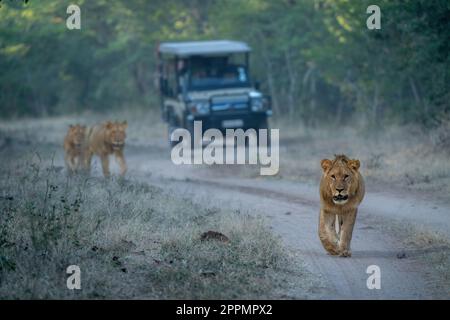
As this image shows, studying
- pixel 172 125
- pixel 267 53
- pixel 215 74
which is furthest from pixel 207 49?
pixel 267 53

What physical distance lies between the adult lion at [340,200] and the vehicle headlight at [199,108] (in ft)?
41.4

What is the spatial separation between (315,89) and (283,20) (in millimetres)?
2413

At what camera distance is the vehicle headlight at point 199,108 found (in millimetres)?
21828

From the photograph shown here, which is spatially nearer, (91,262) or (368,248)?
(91,262)

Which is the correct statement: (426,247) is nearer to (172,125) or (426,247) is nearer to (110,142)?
(110,142)

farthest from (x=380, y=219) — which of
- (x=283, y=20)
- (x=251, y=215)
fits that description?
(x=283, y=20)

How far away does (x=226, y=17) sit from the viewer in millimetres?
30109

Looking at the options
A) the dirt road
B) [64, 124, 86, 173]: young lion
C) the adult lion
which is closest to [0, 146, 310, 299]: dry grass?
the dirt road

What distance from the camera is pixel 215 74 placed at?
22969 millimetres

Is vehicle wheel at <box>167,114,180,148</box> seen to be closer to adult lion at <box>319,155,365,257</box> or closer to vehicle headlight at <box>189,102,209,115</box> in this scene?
vehicle headlight at <box>189,102,209,115</box>

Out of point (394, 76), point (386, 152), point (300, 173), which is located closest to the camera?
point (300, 173)

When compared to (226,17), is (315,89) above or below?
below

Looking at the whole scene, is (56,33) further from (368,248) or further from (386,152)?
(368,248)

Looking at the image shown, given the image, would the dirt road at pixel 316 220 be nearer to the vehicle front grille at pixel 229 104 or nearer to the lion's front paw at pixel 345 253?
the lion's front paw at pixel 345 253
